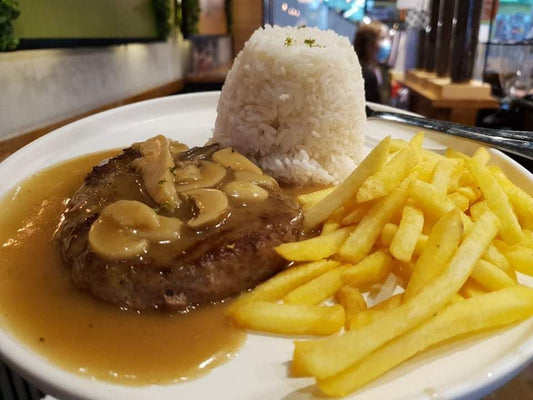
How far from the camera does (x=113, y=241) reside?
62.8 inches

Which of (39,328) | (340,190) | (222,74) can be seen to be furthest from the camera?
(222,74)

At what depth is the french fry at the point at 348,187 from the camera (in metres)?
1.76

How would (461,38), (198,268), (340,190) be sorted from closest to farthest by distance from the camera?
Answer: (198,268) < (340,190) < (461,38)

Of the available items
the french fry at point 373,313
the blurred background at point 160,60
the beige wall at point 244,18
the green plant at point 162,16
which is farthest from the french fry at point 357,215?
the beige wall at point 244,18

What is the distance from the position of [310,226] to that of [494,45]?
4505 mm

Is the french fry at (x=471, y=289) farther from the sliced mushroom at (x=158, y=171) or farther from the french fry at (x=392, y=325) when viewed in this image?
the sliced mushroom at (x=158, y=171)

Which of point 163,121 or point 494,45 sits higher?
point 494,45

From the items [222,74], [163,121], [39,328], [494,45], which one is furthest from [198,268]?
[222,74]

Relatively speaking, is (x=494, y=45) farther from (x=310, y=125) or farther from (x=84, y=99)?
(x=84, y=99)

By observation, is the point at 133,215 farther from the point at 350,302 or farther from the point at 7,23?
the point at 7,23

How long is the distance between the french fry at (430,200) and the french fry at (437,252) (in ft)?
0.43

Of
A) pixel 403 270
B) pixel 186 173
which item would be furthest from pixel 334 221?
pixel 186 173

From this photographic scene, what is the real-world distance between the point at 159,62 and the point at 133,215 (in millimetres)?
6244

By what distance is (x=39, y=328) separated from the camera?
145 centimetres
